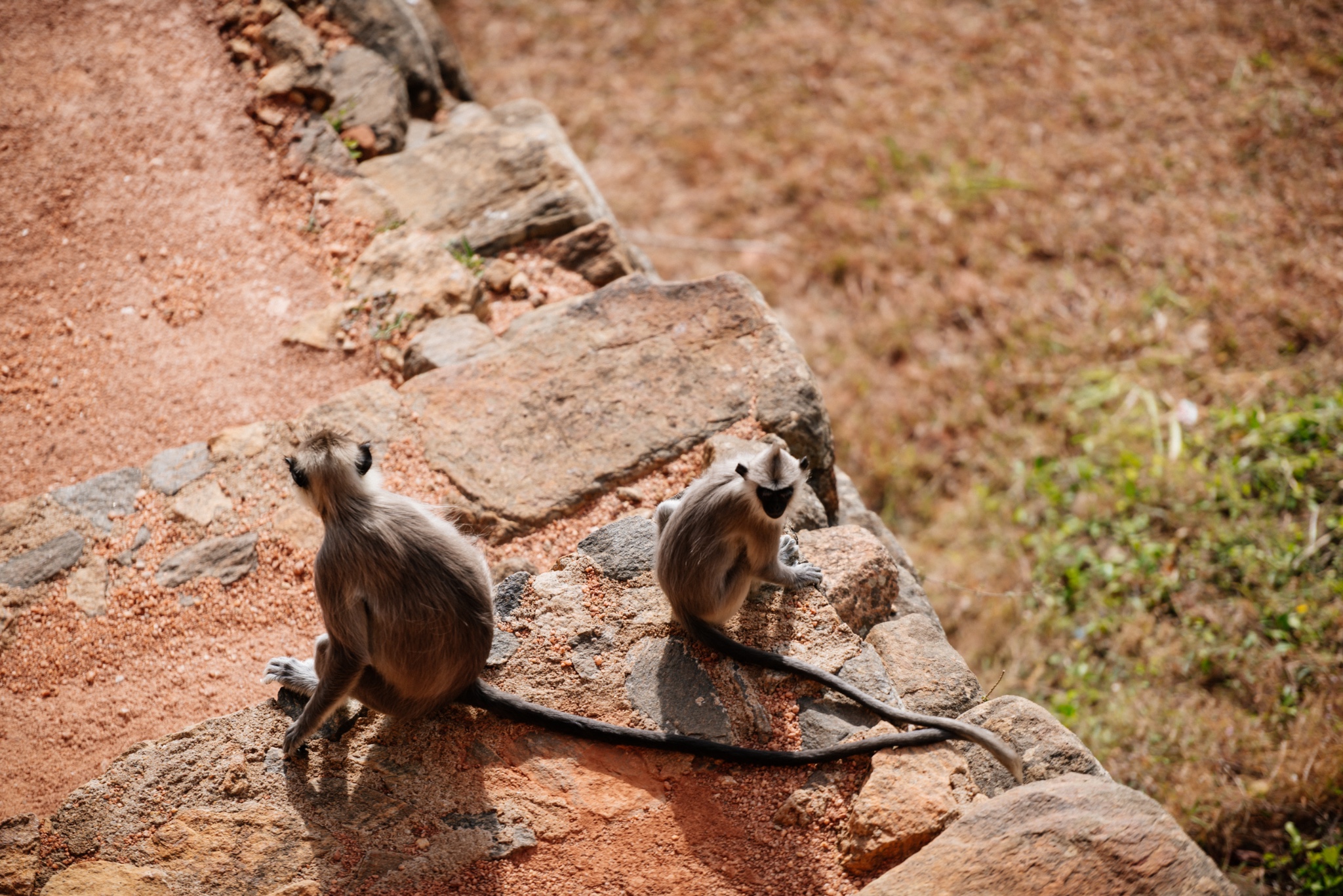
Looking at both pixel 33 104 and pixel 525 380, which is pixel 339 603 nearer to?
pixel 525 380

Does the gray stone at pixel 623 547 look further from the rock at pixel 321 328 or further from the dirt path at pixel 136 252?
the rock at pixel 321 328

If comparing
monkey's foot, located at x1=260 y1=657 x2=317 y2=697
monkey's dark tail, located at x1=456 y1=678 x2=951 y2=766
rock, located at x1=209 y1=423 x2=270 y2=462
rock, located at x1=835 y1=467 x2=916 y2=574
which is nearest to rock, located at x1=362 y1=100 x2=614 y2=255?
rock, located at x1=209 y1=423 x2=270 y2=462

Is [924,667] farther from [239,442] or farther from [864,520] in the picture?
[239,442]

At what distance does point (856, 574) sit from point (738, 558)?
2.91 ft

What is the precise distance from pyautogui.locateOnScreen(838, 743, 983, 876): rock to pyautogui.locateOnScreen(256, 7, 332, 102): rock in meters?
7.66

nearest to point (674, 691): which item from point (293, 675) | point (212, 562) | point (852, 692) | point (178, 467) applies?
point (852, 692)

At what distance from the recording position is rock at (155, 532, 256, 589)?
203 inches

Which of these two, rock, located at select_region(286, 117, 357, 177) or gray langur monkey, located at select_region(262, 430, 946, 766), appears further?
rock, located at select_region(286, 117, 357, 177)

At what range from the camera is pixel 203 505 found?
549 cm

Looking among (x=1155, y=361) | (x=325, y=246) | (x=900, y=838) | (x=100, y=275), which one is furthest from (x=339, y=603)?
(x=1155, y=361)

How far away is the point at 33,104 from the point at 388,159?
3108 millimetres

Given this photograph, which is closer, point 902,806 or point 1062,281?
point 902,806

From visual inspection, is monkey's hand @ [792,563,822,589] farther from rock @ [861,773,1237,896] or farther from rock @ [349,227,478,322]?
rock @ [349,227,478,322]

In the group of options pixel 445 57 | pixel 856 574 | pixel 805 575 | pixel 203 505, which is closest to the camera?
pixel 805 575
